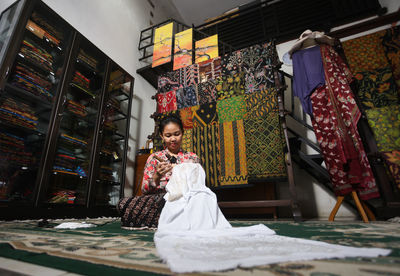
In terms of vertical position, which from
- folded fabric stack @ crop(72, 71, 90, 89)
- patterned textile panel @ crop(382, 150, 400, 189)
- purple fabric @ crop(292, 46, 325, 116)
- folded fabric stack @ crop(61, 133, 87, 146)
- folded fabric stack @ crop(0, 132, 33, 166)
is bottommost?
patterned textile panel @ crop(382, 150, 400, 189)

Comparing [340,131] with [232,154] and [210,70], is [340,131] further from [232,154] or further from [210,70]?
[210,70]

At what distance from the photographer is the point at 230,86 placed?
2.67 metres

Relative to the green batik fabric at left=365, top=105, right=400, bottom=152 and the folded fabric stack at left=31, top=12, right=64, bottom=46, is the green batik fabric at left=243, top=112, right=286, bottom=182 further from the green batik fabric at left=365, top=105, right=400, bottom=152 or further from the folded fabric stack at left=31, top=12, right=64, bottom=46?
the folded fabric stack at left=31, top=12, right=64, bottom=46

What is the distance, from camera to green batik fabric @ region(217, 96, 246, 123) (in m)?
2.48

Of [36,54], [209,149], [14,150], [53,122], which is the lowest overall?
[14,150]

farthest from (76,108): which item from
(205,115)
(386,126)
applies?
(386,126)

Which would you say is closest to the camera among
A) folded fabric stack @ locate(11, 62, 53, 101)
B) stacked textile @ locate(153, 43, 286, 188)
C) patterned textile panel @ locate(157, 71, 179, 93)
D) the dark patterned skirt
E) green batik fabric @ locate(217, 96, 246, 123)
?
the dark patterned skirt

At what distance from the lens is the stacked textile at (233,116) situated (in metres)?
2.22

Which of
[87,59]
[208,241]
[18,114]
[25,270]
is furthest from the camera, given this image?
[87,59]

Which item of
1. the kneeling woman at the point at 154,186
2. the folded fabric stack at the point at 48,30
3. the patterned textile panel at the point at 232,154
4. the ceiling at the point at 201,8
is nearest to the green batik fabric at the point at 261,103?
the patterned textile panel at the point at 232,154

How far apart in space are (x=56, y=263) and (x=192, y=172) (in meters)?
0.85

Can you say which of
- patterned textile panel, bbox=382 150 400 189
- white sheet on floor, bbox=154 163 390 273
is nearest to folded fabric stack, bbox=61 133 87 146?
white sheet on floor, bbox=154 163 390 273

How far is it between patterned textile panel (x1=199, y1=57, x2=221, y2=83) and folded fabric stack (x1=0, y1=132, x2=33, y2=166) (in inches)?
90.6

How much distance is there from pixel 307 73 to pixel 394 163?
1247 millimetres
